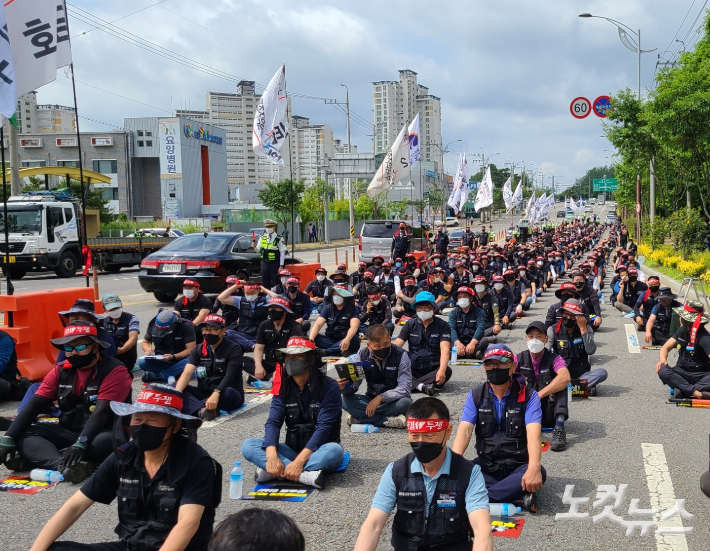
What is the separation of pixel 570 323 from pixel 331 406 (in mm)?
4335

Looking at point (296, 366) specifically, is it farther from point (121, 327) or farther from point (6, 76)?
point (6, 76)

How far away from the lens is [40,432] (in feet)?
23.0

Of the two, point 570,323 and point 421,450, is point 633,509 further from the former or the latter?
point 570,323

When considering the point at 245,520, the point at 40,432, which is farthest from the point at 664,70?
the point at 245,520

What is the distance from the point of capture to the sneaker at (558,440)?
765 cm

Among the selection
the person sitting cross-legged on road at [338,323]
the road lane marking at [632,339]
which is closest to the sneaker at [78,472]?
the person sitting cross-legged on road at [338,323]

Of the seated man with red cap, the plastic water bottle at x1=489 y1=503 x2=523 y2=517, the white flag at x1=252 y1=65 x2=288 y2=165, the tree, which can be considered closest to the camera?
the plastic water bottle at x1=489 y1=503 x2=523 y2=517

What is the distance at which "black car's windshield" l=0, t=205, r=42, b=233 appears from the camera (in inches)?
1089

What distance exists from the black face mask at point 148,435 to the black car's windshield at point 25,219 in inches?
1006

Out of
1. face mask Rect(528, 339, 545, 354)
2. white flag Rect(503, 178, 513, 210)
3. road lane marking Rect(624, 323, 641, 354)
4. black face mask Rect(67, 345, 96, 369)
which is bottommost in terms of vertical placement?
road lane marking Rect(624, 323, 641, 354)

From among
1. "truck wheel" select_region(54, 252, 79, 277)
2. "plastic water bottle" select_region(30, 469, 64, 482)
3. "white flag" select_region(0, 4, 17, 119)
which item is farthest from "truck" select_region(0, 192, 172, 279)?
"plastic water bottle" select_region(30, 469, 64, 482)

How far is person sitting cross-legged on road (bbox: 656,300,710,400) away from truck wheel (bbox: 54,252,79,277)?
23.2m

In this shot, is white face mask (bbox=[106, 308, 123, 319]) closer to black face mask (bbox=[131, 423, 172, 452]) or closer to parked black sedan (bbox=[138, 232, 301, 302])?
black face mask (bbox=[131, 423, 172, 452])

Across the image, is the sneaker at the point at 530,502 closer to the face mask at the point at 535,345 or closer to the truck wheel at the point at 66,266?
the face mask at the point at 535,345
